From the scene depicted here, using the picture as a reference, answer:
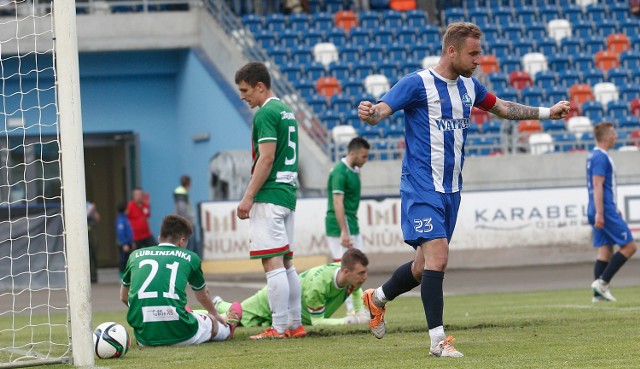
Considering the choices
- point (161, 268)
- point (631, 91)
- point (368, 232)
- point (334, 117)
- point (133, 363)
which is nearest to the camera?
point (133, 363)

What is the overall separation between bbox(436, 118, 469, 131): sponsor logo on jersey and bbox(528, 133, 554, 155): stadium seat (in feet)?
55.8

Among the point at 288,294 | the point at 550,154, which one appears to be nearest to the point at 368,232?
the point at 550,154

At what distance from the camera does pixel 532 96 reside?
90.9ft

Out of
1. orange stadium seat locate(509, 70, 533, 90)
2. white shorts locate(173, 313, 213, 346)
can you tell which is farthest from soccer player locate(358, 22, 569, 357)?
orange stadium seat locate(509, 70, 533, 90)

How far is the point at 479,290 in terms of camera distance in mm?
17344

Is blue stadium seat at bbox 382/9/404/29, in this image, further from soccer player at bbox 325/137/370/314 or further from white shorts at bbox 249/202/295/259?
white shorts at bbox 249/202/295/259

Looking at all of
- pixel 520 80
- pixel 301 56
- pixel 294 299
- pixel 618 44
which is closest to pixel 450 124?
pixel 294 299

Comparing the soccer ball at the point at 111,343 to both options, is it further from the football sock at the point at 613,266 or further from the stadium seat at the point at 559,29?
the stadium seat at the point at 559,29

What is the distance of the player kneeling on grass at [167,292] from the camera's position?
9.14 metres

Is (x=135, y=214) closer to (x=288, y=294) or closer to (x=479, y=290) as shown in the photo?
(x=479, y=290)

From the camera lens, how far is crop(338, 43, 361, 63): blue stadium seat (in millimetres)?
28156

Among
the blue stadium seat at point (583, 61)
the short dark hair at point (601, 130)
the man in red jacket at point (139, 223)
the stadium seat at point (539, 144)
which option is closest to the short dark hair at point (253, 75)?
the short dark hair at point (601, 130)

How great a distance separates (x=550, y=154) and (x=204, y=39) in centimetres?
855

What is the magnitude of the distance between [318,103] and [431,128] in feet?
60.6
